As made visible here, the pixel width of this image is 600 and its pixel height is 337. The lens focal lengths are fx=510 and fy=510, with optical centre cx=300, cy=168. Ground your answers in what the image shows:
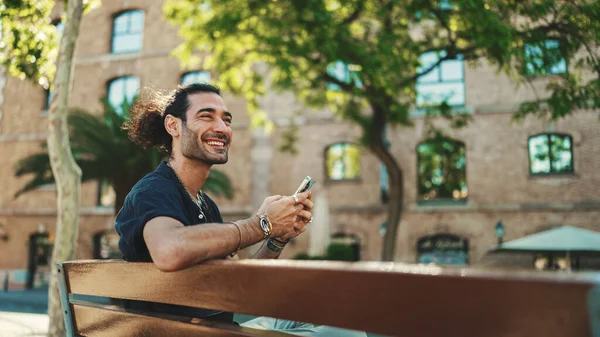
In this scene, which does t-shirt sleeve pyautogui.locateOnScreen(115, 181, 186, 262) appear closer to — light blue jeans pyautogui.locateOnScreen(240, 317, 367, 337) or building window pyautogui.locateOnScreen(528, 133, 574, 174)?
light blue jeans pyautogui.locateOnScreen(240, 317, 367, 337)

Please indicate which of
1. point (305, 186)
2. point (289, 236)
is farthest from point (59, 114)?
point (305, 186)

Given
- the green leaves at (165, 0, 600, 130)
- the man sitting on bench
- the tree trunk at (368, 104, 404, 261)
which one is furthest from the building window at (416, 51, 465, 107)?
the man sitting on bench

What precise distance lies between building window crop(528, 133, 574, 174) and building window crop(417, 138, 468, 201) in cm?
219

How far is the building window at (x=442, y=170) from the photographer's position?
1698 centimetres

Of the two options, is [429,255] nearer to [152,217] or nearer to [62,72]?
[62,72]

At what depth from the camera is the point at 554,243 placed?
36.4ft

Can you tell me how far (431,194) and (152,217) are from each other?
642 inches

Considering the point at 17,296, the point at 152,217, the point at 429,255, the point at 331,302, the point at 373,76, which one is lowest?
the point at 17,296

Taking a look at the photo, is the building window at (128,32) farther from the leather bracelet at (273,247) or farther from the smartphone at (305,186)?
the smartphone at (305,186)

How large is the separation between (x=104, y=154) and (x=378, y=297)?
36.7 ft

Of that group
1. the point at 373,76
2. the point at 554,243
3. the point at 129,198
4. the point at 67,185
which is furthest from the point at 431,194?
the point at 129,198

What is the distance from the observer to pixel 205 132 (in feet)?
7.22

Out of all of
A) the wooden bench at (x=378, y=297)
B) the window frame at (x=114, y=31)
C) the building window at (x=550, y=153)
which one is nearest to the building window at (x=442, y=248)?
the building window at (x=550, y=153)

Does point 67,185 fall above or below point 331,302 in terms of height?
above
